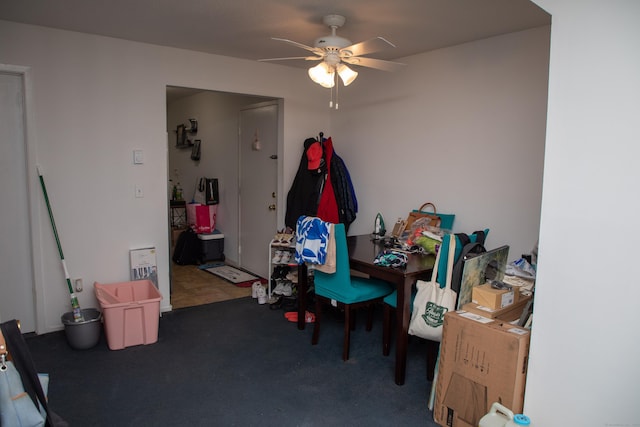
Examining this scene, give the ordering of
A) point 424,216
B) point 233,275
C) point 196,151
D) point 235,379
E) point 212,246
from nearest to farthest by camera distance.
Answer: point 235,379 < point 424,216 < point 233,275 < point 212,246 < point 196,151

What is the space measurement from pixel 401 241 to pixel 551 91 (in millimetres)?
1782

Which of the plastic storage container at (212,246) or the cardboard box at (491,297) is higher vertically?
the cardboard box at (491,297)

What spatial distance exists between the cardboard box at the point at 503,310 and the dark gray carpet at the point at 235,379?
0.63m

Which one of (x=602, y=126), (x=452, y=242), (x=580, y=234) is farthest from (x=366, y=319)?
(x=602, y=126)

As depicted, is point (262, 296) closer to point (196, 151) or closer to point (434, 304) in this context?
point (434, 304)

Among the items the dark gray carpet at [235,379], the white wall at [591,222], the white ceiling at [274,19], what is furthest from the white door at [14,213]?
the white wall at [591,222]

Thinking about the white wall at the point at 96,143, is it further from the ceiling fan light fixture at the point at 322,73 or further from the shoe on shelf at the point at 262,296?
the ceiling fan light fixture at the point at 322,73

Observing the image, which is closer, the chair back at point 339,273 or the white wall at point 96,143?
the chair back at point 339,273

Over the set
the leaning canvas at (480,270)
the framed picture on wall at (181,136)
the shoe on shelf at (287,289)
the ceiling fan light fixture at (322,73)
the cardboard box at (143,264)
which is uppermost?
the ceiling fan light fixture at (322,73)

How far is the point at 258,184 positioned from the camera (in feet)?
15.9

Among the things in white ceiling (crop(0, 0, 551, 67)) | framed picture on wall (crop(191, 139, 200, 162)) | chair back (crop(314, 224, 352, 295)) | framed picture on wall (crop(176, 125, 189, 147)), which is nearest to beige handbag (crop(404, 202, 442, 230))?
chair back (crop(314, 224, 352, 295))

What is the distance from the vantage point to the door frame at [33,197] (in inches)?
123

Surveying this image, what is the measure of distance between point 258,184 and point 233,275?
3.62 ft

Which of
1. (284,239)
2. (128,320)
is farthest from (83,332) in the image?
(284,239)
